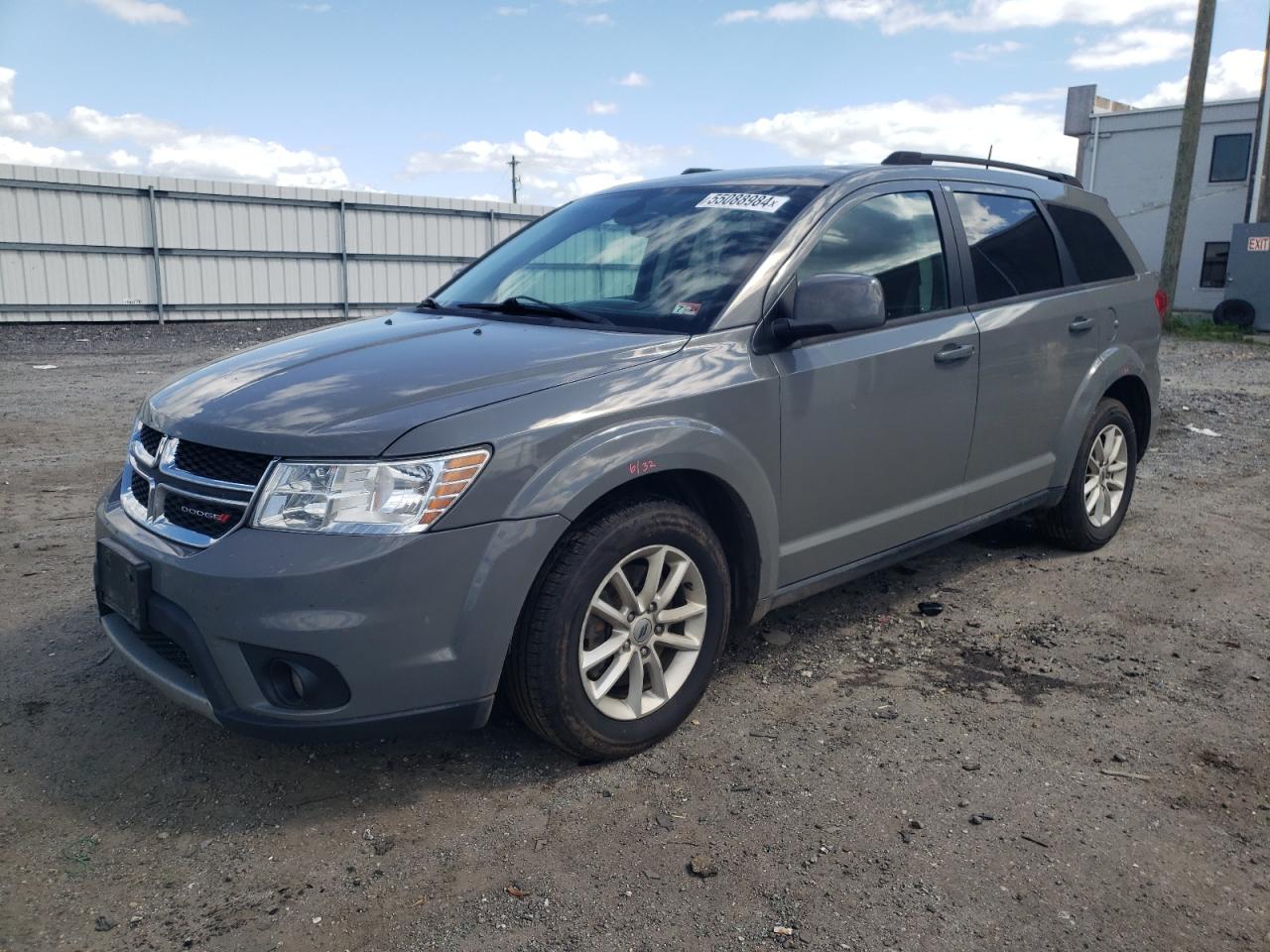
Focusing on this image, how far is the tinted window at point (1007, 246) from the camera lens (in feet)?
14.2

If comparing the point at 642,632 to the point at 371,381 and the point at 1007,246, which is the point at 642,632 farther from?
the point at 1007,246

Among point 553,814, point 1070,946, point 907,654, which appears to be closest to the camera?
point 1070,946

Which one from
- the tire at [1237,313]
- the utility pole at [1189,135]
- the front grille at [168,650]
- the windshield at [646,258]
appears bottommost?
the front grille at [168,650]

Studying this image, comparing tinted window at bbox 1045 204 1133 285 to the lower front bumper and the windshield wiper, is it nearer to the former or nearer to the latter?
the windshield wiper

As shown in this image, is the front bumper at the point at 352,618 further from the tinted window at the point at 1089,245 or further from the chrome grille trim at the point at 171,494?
the tinted window at the point at 1089,245

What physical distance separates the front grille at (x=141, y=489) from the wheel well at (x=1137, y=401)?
4334 mm

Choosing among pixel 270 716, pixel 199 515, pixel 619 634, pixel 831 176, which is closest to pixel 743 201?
pixel 831 176

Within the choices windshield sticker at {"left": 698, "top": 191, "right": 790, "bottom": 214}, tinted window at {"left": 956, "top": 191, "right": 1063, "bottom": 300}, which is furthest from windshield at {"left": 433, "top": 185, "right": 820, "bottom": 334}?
tinted window at {"left": 956, "top": 191, "right": 1063, "bottom": 300}

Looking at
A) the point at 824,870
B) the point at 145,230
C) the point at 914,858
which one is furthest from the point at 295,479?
the point at 145,230

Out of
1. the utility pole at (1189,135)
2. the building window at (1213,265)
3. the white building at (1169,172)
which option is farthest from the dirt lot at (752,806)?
the building window at (1213,265)

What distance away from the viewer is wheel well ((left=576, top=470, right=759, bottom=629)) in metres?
3.16

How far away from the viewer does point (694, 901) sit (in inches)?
97.3

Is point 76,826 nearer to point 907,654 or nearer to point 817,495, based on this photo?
point 817,495

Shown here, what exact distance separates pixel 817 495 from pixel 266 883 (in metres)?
2.07
